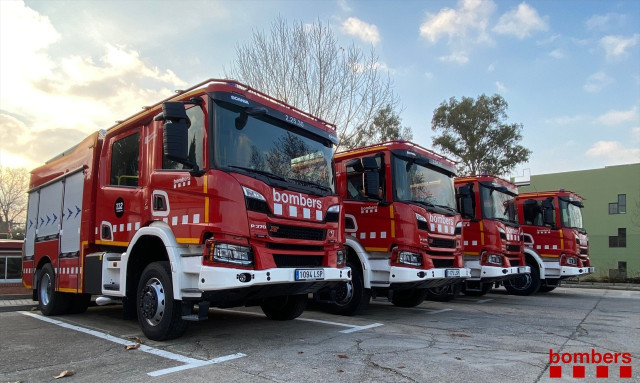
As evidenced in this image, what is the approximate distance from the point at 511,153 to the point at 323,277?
28163mm

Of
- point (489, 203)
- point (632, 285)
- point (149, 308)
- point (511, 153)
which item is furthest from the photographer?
point (511, 153)

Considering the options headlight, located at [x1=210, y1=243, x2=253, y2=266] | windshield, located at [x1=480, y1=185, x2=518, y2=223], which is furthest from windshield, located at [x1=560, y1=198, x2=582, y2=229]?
headlight, located at [x1=210, y1=243, x2=253, y2=266]

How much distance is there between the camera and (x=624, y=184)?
33.7m

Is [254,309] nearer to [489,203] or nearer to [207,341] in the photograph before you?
[207,341]

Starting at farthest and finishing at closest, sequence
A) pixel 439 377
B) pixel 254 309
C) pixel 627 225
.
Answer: pixel 627 225
pixel 254 309
pixel 439 377

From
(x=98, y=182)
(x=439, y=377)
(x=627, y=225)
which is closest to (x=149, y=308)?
(x=98, y=182)

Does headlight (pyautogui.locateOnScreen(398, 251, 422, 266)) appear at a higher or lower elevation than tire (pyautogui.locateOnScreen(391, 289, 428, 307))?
higher

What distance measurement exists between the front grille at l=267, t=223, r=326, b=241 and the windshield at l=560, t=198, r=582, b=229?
995cm

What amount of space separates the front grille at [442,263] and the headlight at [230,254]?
4022 mm

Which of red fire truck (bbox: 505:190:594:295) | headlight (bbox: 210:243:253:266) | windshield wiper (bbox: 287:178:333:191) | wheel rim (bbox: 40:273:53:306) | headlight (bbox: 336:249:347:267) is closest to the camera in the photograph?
headlight (bbox: 210:243:253:266)

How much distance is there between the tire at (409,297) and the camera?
9398mm

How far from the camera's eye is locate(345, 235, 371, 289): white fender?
25.0 ft

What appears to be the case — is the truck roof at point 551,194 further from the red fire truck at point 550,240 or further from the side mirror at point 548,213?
the side mirror at point 548,213

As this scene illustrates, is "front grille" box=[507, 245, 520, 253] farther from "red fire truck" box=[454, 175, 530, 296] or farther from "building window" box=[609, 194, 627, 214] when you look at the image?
"building window" box=[609, 194, 627, 214]
